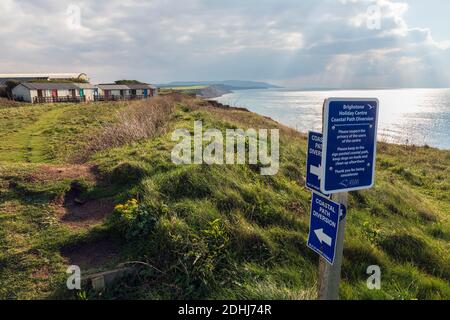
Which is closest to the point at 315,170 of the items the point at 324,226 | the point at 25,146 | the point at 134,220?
the point at 324,226

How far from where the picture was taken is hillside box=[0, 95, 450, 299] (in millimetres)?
3898

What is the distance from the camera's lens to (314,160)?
2.62 metres

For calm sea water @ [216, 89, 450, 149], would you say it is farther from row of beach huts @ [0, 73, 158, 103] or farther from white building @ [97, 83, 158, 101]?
row of beach huts @ [0, 73, 158, 103]

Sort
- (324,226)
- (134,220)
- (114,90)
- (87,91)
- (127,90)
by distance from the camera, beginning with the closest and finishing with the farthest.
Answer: (324,226) < (134,220) < (87,91) < (114,90) < (127,90)

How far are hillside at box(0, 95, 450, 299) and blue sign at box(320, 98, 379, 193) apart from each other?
1494 millimetres

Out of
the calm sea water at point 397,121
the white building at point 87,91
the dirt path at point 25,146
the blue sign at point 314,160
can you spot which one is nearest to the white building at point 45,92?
the white building at point 87,91

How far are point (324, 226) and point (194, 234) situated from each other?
244cm

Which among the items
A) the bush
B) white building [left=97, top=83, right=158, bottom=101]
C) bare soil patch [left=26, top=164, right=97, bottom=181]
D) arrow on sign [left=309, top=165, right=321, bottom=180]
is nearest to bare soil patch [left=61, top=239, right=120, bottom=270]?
the bush

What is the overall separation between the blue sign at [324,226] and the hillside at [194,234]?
978mm

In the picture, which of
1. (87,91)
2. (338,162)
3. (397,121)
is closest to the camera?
(338,162)

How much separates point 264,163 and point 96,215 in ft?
13.3

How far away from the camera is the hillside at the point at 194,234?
12.8 feet

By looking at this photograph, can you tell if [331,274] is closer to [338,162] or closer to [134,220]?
[338,162]

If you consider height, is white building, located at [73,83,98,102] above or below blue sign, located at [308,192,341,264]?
above
